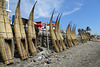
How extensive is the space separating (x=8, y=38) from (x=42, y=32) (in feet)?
25.8

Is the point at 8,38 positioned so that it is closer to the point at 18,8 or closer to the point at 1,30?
the point at 1,30

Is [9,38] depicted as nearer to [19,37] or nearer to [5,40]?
[5,40]

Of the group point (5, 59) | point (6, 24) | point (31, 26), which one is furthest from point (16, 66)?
point (31, 26)

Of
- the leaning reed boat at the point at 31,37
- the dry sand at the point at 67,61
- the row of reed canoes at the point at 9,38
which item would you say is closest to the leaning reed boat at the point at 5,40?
the row of reed canoes at the point at 9,38

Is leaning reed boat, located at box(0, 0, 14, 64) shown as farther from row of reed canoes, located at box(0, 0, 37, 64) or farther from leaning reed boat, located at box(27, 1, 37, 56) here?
leaning reed boat, located at box(27, 1, 37, 56)

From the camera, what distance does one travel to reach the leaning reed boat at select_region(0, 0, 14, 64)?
7.28 m

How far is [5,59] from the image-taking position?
723cm

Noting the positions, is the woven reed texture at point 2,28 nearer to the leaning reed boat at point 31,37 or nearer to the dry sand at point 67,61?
the dry sand at point 67,61

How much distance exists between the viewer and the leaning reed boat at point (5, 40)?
728cm

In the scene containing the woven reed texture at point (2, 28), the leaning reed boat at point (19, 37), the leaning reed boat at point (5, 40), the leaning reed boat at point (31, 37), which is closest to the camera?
the leaning reed boat at point (5, 40)

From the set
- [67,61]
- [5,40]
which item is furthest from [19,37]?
[67,61]

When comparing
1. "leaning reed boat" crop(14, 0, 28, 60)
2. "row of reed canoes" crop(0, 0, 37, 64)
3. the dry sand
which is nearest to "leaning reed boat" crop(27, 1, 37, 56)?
"row of reed canoes" crop(0, 0, 37, 64)

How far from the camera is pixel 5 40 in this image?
7.79m

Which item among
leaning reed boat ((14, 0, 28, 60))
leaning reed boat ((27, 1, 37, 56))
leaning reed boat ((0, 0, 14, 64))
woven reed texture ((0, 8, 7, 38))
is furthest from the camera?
leaning reed boat ((27, 1, 37, 56))
